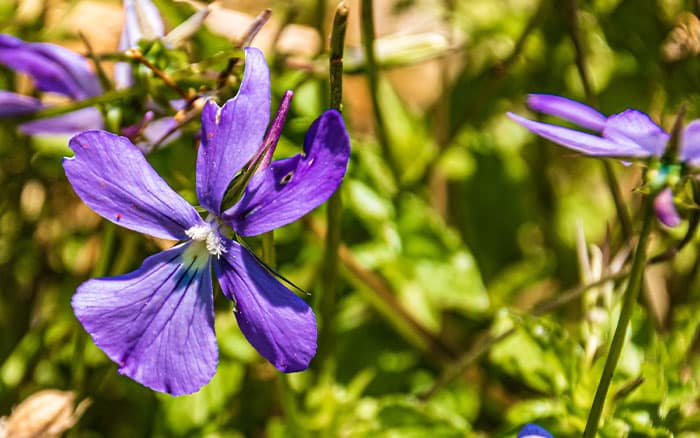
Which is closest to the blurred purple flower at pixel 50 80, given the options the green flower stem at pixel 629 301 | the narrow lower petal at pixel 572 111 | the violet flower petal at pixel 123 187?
the violet flower petal at pixel 123 187

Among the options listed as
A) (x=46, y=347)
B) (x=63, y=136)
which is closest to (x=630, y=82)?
(x=63, y=136)

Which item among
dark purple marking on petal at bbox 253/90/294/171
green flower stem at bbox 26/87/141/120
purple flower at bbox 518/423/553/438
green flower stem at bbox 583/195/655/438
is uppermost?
dark purple marking on petal at bbox 253/90/294/171

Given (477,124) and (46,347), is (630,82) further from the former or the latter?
(46,347)

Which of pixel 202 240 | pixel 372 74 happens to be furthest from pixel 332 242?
pixel 372 74

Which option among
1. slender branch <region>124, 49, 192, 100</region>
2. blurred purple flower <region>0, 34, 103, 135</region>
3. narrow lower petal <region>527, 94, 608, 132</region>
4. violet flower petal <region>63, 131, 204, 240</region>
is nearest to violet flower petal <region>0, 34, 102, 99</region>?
blurred purple flower <region>0, 34, 103, 135</region>

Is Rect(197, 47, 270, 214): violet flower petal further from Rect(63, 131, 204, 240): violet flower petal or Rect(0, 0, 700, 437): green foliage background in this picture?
Rect(0, 0, 700, 437): green foliage background

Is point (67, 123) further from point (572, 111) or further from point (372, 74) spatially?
point (572, 111)

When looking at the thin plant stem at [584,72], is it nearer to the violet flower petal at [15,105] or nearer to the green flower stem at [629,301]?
the green flower stem at [629,301]
